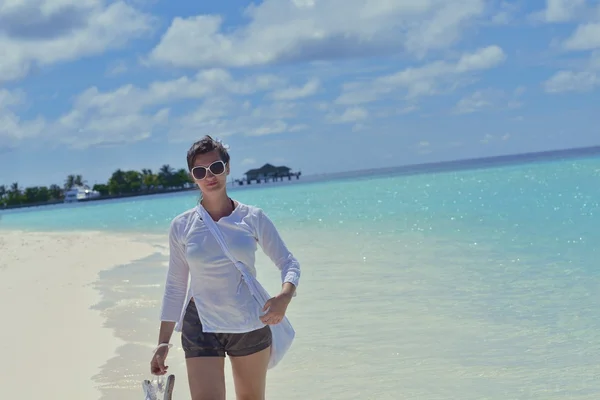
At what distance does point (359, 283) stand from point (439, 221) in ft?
42.8

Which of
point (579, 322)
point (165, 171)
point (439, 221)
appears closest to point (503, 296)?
point (579, 322)

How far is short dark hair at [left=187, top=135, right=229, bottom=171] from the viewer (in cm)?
376

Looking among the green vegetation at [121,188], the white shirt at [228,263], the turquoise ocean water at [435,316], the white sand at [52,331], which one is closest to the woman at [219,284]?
the white shirt at [228,263]

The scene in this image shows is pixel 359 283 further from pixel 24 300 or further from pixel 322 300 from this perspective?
pixel 24 300

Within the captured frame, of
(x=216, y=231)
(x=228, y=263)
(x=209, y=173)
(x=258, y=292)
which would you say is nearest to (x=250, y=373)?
(x=258, y=292)

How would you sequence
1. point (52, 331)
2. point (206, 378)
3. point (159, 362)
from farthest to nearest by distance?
1. point (52, 331)
2. point (159, 362)
3. point (206, 378)

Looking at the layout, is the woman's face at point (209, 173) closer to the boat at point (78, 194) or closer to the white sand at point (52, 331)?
the white sand at point (52, 331)

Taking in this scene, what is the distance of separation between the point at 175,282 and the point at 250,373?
21.8 inches

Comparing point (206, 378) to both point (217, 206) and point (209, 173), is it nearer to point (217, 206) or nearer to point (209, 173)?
point (217, 206)

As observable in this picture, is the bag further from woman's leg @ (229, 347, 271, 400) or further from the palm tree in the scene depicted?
the palm tree

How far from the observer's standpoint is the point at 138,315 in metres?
9.36

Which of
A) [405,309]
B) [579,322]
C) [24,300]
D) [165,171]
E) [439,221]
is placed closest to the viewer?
[579,322]

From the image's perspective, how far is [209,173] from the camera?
12.2ft

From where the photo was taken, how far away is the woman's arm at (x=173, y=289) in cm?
381
